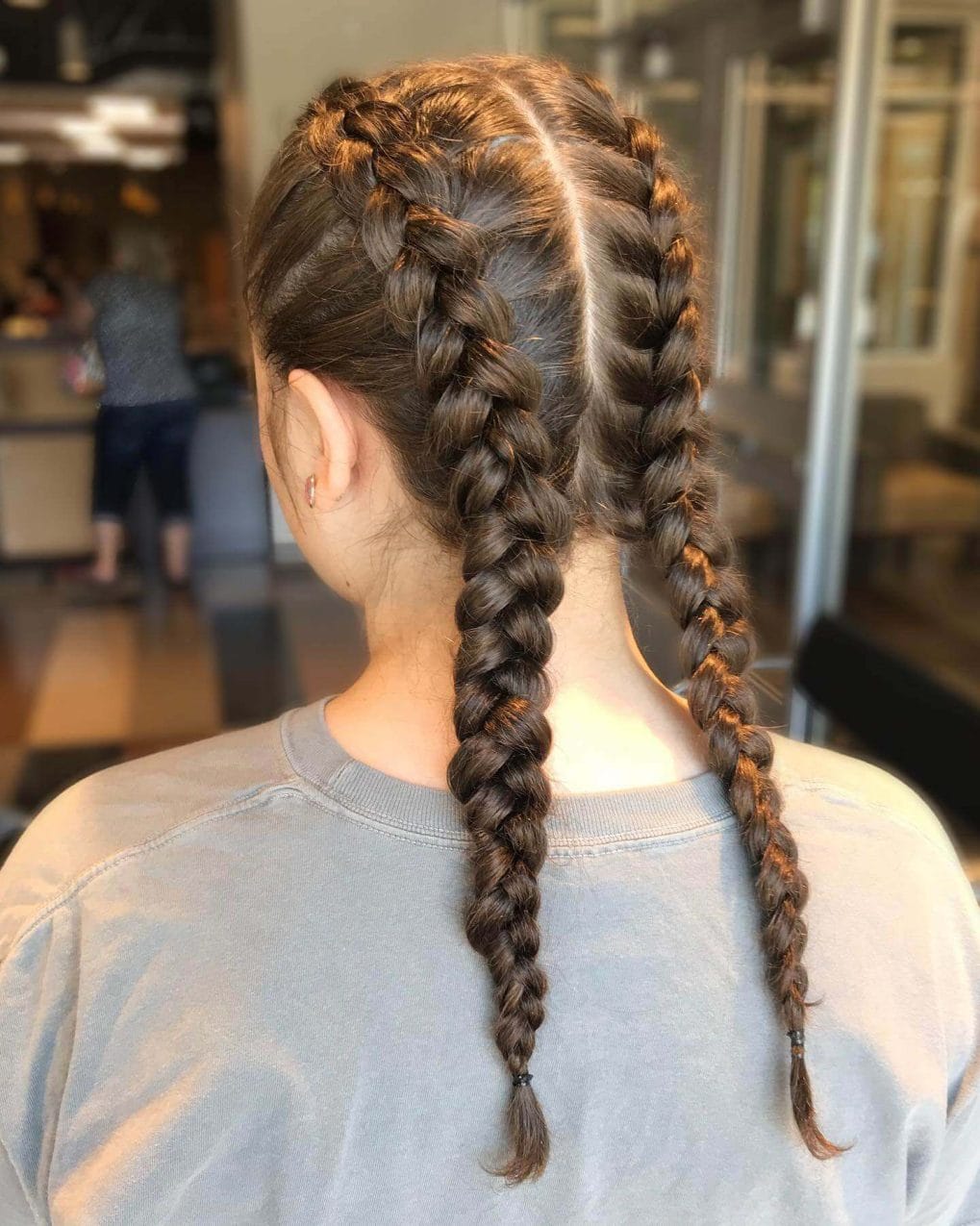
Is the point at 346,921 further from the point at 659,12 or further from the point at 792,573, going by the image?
the point at 659,12

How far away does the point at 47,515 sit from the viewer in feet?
10.1

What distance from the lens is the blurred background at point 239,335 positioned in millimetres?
2744

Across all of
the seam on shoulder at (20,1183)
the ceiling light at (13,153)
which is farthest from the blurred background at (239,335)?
the seam on shoulder at (20,1183)

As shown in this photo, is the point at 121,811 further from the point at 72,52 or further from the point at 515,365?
the point at 72,52

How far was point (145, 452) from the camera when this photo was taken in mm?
2758

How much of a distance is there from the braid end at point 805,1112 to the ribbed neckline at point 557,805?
13 centimetres

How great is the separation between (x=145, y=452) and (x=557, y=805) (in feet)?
7.98

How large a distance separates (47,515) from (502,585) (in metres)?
2.86

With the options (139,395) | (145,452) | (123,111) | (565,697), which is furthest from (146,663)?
(565,697)

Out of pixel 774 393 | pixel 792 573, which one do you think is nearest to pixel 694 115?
pixel 774 393

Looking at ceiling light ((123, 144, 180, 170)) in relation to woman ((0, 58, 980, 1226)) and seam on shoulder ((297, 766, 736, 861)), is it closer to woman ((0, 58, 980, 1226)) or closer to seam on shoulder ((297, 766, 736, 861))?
woman ((0, 58, 980, 1226))

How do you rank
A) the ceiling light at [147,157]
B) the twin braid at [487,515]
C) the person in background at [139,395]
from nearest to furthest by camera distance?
the twin braid at [487,515] < the person in background at [139,395] < the ceiling light at [147,157]

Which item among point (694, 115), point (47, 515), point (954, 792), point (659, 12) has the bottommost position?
point (954, 792)

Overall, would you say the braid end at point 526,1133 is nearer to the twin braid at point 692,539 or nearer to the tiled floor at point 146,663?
the twin braid at point 692,539
